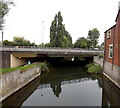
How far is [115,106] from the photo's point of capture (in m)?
8.73

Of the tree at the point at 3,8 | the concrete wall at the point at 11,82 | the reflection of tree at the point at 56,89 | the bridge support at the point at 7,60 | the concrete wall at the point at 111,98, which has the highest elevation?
the tree at the point at 3,8

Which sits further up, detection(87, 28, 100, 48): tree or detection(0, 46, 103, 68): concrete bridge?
detection(87, 28, 100, 48): tree

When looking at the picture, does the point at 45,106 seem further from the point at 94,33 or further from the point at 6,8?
the point at 94,33

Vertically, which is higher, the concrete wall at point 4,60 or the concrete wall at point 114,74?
the concrete wall at point 4,60

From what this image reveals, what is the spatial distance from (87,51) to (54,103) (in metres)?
20.7

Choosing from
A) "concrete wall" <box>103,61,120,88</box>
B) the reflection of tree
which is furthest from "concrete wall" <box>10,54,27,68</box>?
"concrete wall" <box>103,61,120,88</box>

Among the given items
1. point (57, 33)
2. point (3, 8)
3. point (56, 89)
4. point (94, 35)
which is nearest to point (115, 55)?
point (56, 89)

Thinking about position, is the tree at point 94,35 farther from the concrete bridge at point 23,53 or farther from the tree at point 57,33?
the concrete bridge at point 23,53

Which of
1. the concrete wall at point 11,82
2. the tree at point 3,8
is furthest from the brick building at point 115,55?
the tree at point 3,8

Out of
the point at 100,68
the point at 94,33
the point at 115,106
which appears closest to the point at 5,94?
the point at 115,106

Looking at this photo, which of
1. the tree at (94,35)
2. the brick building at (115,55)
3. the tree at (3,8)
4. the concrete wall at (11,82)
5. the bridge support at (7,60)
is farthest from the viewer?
the tree at (94,35)

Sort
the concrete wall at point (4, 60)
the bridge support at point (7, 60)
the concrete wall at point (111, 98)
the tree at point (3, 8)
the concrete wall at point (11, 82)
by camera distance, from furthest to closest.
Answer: the bridge support at point (7, 60) → the concrete wall at point (4, 60) → the tree at point (3, 8) → the concrete wall at point (111, 98) → the concrete wall at point (11, 82)

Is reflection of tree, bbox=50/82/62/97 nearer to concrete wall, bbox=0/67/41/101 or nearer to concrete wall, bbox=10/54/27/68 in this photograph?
concrete wall, bbox=0/67/41/101

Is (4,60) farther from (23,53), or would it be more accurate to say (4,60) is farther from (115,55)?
(115,55)
